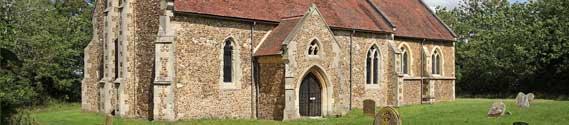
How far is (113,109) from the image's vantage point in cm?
2772

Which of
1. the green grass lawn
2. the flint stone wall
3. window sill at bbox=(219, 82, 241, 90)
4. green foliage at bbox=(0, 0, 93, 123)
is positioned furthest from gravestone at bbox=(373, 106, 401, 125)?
green foliage at bbox=(0, 0, 93, 123)

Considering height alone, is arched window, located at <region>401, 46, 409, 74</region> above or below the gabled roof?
below

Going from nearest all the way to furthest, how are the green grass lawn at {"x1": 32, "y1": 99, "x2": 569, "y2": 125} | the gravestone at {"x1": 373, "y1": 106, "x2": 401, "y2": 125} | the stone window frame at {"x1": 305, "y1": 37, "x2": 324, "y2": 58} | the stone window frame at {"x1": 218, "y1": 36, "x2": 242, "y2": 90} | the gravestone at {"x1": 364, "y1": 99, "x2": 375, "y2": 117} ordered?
the gravestone at {"x1": 373, "y1": 106, "x2": 401, "y2": 125} < the green grass lawn at {"x1": 32, "y1": 99, "x2": 569, "y2": 125} < the stone window frame at {"x1": 218, "y1": 36, "x2": 242, "y2": 90} < the stone window frame at {"x1": 305, "y1": 37, "x2": 324, "y2": 58} < the gravestone at {"x1": 364, "y1": 99, "x2": 375, "y2": 117}

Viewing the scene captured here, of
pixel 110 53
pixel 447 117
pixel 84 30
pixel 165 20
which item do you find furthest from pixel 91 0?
Result: pixel 447 117

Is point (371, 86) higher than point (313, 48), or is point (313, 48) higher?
point (313, 48)

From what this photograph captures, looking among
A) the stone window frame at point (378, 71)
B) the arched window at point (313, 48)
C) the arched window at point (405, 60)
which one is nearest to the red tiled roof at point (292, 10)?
the stone window frame at point (378, 71)

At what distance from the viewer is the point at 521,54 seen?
47031 mm

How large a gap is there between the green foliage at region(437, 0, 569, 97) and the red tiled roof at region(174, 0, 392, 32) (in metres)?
18.0

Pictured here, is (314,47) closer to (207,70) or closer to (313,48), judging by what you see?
(313,48)

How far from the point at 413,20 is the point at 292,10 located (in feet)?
41.9

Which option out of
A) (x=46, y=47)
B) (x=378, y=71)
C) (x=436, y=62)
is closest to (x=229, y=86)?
(x=378, y=71)

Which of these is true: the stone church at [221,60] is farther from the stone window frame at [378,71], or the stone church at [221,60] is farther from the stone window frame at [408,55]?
the stone window frame at [408,55]

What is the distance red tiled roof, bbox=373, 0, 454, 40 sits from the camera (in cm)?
3741

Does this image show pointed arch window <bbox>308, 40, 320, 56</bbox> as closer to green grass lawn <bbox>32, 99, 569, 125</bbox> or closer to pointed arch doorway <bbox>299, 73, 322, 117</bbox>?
pointed arch doorway <bbox>299, 73, 322, 117</bbox>
